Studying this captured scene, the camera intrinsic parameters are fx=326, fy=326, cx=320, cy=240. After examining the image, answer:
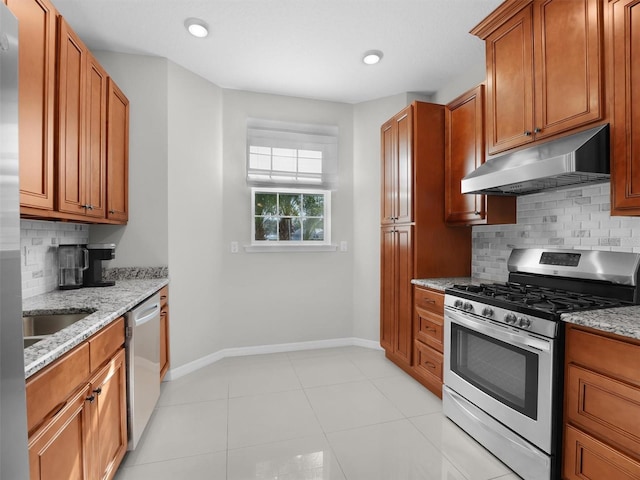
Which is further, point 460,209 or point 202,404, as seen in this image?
point 460,209

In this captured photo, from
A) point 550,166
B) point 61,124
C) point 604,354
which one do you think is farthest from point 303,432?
point 61,124

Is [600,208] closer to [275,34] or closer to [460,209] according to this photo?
[460,209]

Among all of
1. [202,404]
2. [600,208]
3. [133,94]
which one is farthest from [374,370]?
[133,94]

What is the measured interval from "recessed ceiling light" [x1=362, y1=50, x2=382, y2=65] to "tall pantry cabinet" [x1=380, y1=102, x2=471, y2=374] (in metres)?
0.51

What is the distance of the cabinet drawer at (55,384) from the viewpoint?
966 millimetres

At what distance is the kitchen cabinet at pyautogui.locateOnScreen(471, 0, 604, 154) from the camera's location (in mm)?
1693

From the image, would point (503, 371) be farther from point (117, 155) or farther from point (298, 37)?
point (117, 155)

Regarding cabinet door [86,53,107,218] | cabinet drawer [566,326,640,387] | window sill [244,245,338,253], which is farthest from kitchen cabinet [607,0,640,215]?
cabinet door [86,53,107,218]

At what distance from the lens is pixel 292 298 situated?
371cm

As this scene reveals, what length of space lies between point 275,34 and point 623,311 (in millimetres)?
2866

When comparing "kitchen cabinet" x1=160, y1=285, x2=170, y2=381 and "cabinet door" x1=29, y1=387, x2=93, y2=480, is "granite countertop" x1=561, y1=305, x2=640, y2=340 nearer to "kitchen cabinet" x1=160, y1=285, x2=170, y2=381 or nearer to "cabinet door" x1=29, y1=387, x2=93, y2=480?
"cabinet door" x1=29, y1=387, x2=93, y2=480

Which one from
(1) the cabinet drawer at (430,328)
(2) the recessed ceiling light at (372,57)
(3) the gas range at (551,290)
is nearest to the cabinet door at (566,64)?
(3) the gas range at (551,290)

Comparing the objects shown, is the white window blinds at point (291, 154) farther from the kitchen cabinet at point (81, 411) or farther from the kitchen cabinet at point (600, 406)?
the kitchen cabinet at point (600, 406)

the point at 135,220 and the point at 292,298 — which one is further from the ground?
the point at 135,220
